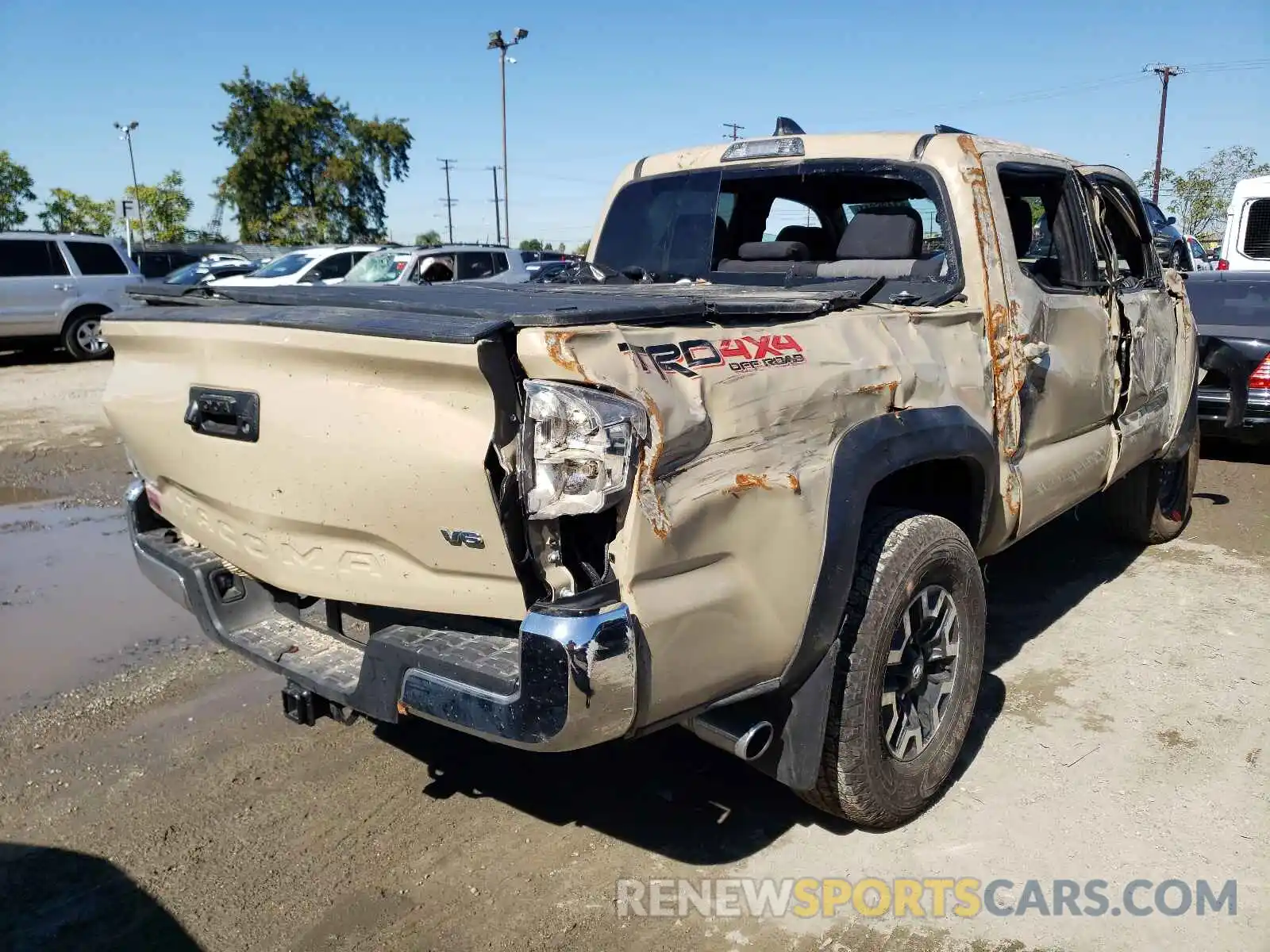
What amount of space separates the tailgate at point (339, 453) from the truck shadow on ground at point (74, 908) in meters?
0.96

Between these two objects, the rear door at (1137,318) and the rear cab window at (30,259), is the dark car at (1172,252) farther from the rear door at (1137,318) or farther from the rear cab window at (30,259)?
the rear cab window at (30,259)

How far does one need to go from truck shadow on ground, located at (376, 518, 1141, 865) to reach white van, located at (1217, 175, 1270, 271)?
38.5ft

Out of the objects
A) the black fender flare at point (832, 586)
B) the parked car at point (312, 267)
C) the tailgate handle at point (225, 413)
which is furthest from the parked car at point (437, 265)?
the black fender flare at point (832, 586)

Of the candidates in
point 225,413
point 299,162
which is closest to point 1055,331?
point 225,413

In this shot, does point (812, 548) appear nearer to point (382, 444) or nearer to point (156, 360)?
point (382, 444)

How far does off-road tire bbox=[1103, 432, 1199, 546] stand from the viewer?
569cm

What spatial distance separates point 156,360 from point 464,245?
14081 mm

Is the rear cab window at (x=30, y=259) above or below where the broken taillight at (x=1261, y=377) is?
above

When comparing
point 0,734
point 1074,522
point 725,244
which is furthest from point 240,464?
point 1074,522

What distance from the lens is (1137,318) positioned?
454 cm

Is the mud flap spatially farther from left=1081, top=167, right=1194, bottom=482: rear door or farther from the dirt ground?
left=1081, top=167, right=1194, bottom=482: rear door

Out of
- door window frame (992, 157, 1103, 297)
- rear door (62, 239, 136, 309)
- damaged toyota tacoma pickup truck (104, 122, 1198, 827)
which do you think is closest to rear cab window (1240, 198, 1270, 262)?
door window frame (992, 157, 1103, 297)

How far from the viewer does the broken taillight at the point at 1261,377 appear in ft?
25.1

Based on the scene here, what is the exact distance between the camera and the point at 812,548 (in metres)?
2.44
